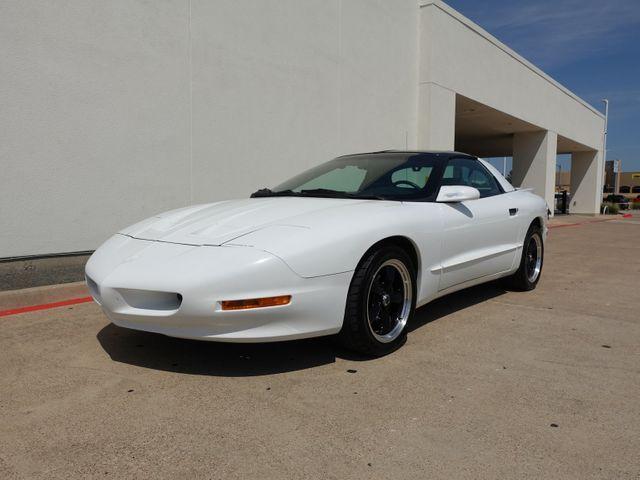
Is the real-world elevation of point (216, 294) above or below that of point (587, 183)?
below

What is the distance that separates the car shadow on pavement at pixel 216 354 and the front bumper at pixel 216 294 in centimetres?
31

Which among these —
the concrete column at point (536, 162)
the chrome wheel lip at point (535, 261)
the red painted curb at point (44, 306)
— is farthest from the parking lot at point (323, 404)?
the concrete column at point (536, 162)

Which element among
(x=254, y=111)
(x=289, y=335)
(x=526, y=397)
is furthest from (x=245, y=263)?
(x=254, y=111)

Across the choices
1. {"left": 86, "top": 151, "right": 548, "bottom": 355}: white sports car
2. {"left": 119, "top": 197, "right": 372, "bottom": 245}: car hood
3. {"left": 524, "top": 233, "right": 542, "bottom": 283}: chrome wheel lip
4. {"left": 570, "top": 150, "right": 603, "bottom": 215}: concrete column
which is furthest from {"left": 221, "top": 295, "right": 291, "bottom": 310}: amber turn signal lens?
{"left": 570, "top": 150, "right": 603, "bottom": 215}: concrete column

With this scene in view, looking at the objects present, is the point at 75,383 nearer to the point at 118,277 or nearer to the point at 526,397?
the point at 118,277

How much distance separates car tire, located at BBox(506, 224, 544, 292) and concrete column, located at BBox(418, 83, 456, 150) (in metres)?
5.97

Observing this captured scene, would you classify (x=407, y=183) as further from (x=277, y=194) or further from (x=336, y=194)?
(x=277, y=194)

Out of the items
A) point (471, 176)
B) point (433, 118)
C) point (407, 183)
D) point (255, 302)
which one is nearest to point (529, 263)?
point (471, 176)

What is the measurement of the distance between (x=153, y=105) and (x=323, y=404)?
4535mm

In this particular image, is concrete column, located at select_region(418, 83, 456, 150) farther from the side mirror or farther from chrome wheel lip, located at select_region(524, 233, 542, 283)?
the side mirror

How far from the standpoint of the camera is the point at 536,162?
1889cm

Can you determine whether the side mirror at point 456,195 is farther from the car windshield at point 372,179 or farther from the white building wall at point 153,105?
the white building wall at point 153,105

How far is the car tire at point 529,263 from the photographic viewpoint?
193 inches

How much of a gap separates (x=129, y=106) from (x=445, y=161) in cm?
357
